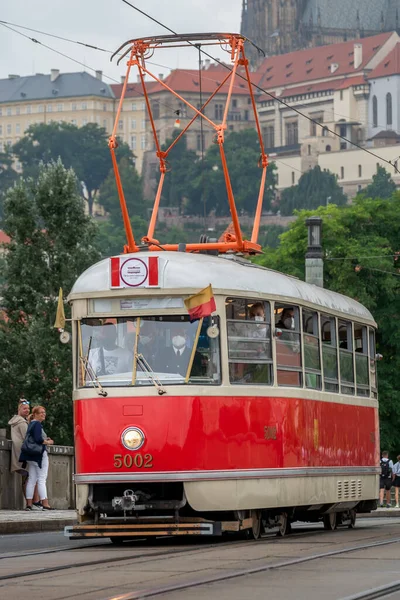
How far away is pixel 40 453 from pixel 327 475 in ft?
13.7

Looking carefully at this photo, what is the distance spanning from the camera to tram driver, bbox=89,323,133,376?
571 inches

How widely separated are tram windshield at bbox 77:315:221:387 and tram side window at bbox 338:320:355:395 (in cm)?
317

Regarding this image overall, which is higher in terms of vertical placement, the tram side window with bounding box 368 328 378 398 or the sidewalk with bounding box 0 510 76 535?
the tram side window with bounding box 368 328 378 398

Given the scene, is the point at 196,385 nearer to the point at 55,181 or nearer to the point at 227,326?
the point at 227,326

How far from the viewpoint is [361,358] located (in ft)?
60.7

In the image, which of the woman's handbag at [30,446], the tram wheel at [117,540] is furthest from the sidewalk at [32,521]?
the tram wheel at [117,540]

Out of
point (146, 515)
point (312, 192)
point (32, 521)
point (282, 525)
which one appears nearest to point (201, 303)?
point (146, 515)

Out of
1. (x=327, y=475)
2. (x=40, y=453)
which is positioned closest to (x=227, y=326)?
(x=327, y=475)

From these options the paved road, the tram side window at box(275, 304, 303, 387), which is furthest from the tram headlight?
the tram side window at box(275, 304, 303, 387)

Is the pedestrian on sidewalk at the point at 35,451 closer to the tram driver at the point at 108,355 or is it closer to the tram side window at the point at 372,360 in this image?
the tram side window at the point at 372,360

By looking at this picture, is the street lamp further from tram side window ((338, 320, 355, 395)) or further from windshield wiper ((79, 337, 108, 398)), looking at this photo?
windshield wiper ((79, 337, 108, 398))

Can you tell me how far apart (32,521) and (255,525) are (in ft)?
10.7

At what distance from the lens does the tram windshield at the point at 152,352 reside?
14422 mm

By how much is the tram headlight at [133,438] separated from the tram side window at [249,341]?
1.00 metres
